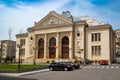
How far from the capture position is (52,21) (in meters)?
65.2

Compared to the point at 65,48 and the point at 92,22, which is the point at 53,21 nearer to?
the point at 65,48

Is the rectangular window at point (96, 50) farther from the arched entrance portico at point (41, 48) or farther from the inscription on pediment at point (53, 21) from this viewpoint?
the arched entrance portico at point (41, 48)

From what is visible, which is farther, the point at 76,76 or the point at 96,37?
the point at 96,37

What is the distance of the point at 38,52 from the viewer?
67.4 m

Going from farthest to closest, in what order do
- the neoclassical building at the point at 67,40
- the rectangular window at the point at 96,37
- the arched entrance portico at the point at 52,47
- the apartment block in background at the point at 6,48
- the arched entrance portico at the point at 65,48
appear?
the apartment block in background at the point at 6,48 → the arched entrance portico at the point at 52,47 → the arched entrance portico at the point at 65,48 → the rectangular window at the point at 96,37 → the neoclassical building at the point at 67,40

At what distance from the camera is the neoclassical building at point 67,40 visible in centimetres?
5659

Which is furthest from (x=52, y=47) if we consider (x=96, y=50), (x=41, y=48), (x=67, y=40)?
(x=96, y=50)

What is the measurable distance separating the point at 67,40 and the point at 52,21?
28.1 feet

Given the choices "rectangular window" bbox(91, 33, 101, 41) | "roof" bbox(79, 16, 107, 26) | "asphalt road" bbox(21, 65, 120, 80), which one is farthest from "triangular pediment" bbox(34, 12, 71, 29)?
"asphalt road" bbox(21, 65, 120, 80)

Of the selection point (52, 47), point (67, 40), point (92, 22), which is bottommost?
A: point (52, 47)

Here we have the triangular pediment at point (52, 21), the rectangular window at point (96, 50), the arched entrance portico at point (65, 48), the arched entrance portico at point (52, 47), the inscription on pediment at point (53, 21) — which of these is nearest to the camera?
the rectangular window at point (96, 50)

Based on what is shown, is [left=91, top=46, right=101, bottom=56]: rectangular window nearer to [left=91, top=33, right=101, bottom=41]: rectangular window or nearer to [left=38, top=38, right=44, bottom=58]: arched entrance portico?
[left=91, top=33, right=101, bottom=41]: rectangular window

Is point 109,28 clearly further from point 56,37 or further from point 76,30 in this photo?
point 56,37

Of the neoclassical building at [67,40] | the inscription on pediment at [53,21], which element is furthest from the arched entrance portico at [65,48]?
the inscription on pediment at [53,21]
